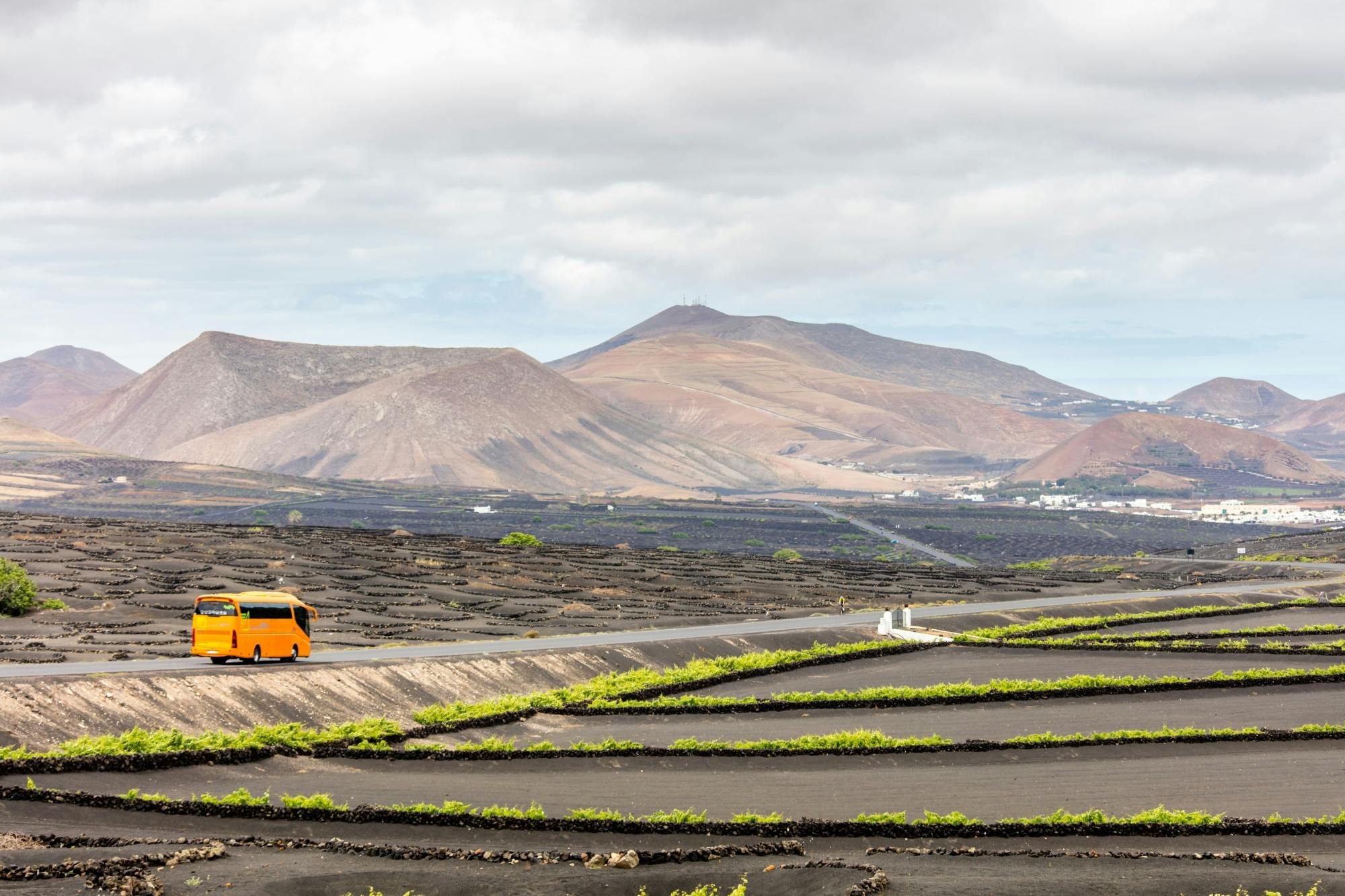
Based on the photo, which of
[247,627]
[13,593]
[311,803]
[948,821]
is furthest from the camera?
[13,593]

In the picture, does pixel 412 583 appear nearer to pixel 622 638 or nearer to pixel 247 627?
pixel 622 638

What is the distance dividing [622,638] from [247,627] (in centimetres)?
1621

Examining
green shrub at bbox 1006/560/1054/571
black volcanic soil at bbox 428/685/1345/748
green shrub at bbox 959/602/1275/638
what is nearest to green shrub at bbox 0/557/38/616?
black volcanic soil at bbox 428/685/1345/748

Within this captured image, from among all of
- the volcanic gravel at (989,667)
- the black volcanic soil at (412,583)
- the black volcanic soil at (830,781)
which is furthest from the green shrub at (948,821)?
the black volcanic soil at (412,583)

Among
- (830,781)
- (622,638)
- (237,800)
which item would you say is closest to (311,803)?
(237,800)

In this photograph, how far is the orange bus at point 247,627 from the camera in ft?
131

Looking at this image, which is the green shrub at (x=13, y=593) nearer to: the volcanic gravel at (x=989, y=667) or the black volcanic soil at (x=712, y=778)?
the black volcanic soil at (x=712, y=778)

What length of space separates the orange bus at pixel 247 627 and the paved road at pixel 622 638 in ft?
1.84

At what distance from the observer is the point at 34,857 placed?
20594mm

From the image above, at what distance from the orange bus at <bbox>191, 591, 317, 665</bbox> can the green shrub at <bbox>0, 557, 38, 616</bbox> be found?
19.8 m

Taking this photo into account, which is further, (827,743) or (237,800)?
(827,743)

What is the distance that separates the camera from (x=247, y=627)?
4028 cm

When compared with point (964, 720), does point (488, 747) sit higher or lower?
higher

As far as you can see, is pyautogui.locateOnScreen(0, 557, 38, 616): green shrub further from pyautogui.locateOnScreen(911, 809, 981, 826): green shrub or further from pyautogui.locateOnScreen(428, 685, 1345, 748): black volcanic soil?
pyautogui.locateOnScreen(911, 809, 981, 826): green shrub
